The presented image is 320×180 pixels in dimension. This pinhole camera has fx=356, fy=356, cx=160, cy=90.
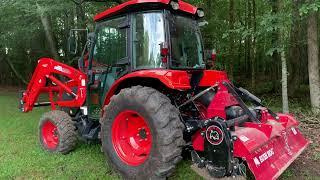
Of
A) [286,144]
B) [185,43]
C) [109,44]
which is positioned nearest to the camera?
[286,144]

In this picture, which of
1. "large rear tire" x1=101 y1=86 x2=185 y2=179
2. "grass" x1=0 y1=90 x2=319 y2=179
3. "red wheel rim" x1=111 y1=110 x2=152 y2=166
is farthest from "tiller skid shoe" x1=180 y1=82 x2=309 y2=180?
"red wheel rim" x1=111 y1=110 x2=152 y2=166

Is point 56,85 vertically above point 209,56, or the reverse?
point 209,56

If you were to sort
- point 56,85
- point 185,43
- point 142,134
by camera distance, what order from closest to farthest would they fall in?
point 142,134
point 185,43
point 56,85

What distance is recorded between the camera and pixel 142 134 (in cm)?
462

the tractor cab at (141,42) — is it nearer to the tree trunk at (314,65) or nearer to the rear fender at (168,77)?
the rear fender at (168,77)

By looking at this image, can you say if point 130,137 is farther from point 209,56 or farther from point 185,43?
point 209,56

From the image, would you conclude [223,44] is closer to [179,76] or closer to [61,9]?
[61,9]

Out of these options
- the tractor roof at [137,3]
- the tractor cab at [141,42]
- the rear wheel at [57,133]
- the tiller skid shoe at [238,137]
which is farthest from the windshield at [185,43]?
the rear wheel at [57,133]

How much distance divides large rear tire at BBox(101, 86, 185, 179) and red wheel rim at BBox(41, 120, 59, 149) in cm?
182

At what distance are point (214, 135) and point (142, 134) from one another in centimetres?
101

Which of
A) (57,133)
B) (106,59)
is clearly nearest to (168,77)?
(106,59)

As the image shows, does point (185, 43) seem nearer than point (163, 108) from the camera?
No

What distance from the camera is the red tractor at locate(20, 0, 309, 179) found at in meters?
4.02

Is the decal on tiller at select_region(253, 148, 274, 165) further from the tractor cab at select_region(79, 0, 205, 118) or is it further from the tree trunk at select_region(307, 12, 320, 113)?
the tree trunk at select_region(307, 12, 320, 113)
